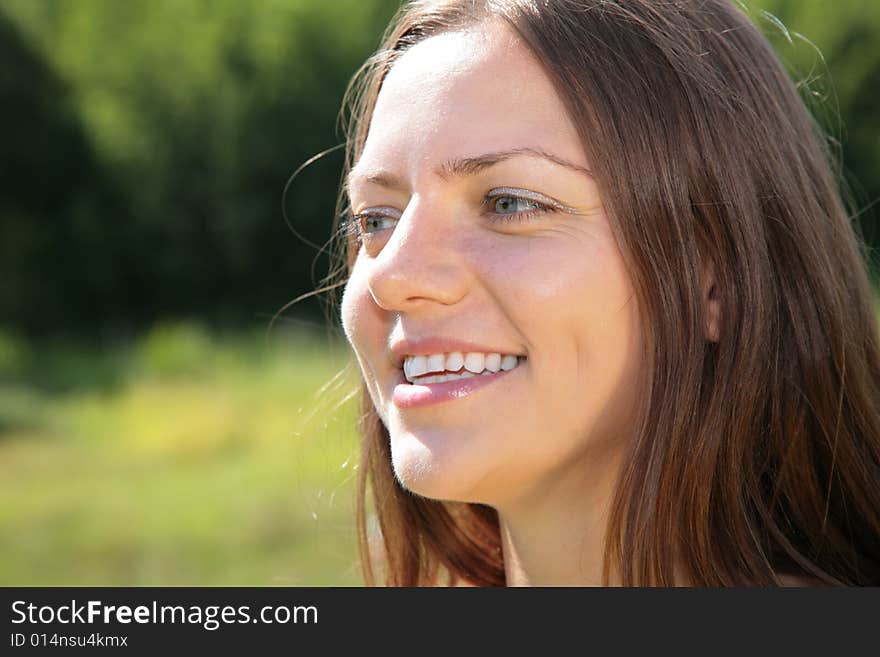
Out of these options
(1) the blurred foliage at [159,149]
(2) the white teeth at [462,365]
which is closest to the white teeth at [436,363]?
(2) the white teeth at [462,365]

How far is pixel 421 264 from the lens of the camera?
1.53 metres

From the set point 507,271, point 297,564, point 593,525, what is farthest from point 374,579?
point 297,564

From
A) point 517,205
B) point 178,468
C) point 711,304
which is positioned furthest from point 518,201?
point 178,468

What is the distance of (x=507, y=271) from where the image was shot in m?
1.51

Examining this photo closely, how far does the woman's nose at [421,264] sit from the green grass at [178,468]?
0.67m

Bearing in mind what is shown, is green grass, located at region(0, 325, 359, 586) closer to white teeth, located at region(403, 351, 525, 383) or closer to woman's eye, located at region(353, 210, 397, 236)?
woman's eye, located at region(353, 210, 397, 236)

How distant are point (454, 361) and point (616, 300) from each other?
25 cm

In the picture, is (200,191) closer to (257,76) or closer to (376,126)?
(257,76)

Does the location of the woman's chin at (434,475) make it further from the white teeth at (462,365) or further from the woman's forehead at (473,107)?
the woman's forehead at (473,107)

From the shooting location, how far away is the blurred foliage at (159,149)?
1223 centimetres

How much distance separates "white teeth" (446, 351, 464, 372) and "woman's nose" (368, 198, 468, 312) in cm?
7

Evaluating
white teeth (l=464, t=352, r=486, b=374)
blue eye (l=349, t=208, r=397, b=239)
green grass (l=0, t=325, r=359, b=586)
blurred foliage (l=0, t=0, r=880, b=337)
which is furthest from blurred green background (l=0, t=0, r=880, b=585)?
white teeth (l=464, t=352, r=486, b=374)

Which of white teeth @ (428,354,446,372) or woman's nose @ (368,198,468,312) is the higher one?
woman's nose @ (368,198,468,312)

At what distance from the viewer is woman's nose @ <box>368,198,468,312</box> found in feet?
5.01
